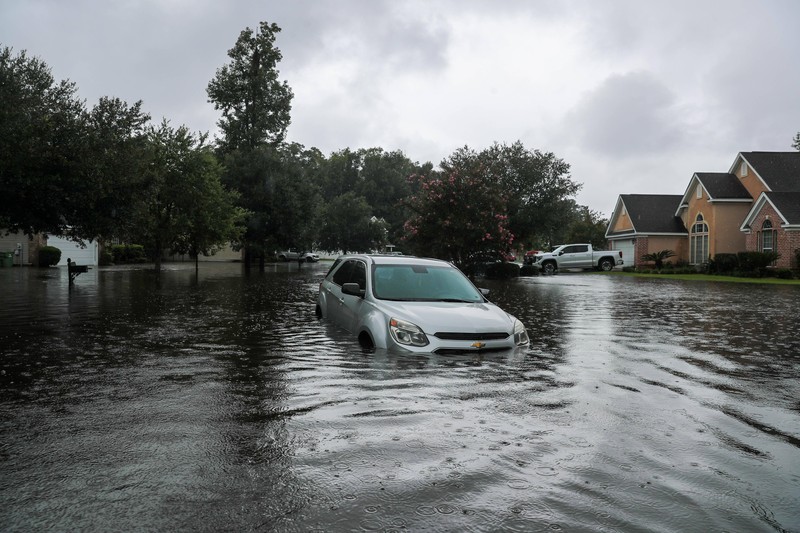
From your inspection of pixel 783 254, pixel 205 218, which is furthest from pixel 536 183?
pixel 205 218

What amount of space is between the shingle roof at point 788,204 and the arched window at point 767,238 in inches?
50.4

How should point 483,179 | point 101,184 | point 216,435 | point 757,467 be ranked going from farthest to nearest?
point 483,179, point 101,184, point 216,435, point 757,467

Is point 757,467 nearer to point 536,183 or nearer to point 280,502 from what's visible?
point 280,502

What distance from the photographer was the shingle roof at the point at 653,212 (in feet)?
169

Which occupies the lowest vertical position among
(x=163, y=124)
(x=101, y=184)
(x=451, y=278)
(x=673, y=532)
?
(x=673, y=532)

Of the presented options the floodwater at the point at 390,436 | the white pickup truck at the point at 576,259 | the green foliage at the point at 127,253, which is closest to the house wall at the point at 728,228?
the white pickup truck at the point at 576,259

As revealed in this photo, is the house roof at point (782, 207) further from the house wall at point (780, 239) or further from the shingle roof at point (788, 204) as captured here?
the house wall at point (780, 239)

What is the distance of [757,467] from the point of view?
4672 mm

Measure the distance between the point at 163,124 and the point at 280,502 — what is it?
3245cm

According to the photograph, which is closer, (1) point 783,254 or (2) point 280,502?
(2) point 280,502

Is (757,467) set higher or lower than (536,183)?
lower

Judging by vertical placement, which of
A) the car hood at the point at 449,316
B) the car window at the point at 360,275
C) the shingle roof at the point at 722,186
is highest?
the shingle roof at the point at 722,186

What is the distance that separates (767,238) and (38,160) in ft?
130

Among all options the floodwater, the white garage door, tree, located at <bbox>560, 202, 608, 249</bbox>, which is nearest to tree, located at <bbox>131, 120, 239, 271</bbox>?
the white garage door
